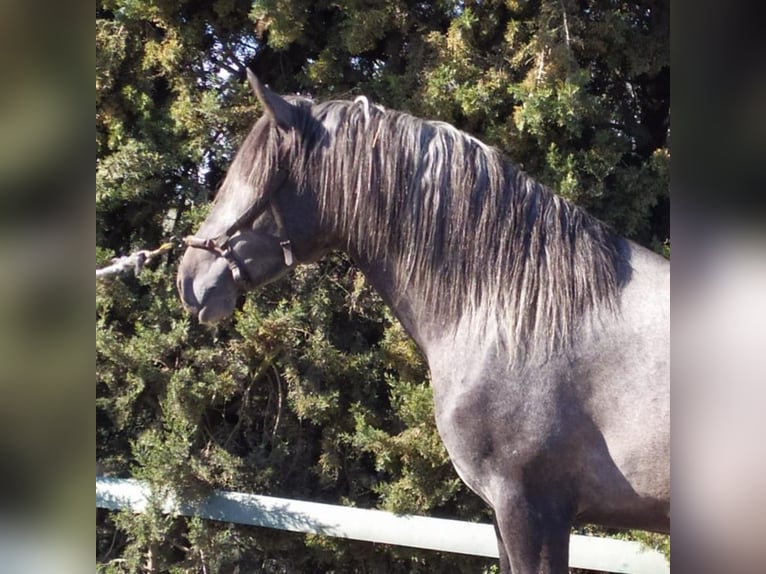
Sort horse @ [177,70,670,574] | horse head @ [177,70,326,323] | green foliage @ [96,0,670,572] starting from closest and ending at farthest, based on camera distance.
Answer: horse @ [177,70,670,574]
horse head @ [177,70,326,323]
green foliage @ [96,0,670,572]

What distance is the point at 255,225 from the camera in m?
1.16

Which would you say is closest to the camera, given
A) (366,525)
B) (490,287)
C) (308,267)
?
(490,287)

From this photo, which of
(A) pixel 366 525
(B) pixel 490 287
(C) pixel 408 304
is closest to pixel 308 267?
(A) pixel 366 525

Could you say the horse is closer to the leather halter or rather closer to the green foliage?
the leather halter

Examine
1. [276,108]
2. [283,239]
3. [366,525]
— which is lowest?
[366,525]

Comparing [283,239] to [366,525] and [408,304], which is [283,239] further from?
[366,525]

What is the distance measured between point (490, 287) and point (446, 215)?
0.15m

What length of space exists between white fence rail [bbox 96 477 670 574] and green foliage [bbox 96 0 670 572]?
0.06 meters

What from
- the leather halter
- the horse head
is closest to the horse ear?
the horse head

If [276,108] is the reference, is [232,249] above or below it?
below

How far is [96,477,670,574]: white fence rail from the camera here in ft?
5.38

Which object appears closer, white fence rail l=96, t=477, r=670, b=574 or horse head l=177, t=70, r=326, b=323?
horse head l=177, t=70, r=326, b=323
